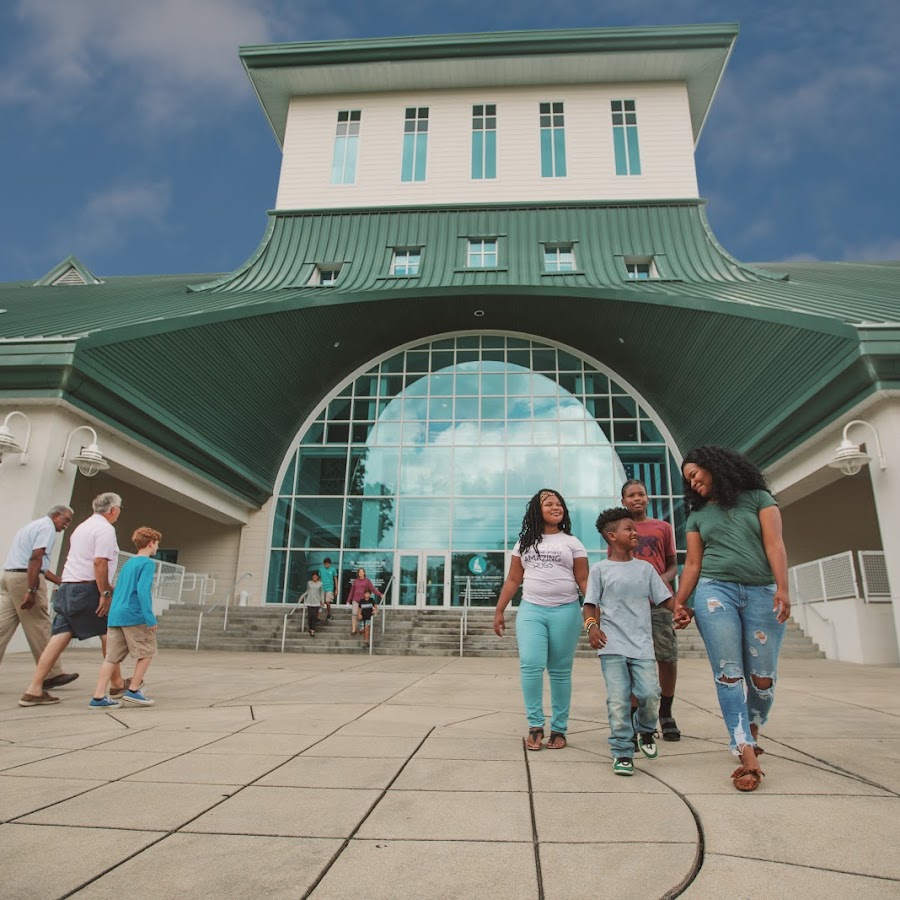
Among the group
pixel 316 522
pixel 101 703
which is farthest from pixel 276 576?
pixel 101 703

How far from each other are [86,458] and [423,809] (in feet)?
37.5

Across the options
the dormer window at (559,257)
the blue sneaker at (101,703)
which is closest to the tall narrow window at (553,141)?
the dormer window at (559,257)

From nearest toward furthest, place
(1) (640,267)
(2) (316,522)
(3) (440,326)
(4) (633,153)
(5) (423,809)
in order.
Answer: (5) (423,809), (2) (316,522), (1) (640,267), (3) (440,326), (4) (633,153)

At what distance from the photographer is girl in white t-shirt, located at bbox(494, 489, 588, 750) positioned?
3.84 m

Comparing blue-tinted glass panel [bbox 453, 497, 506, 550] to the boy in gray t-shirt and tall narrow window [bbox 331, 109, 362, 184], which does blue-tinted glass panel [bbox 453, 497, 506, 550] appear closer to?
tall narrow window [bbox 331, 109, 362, 184]

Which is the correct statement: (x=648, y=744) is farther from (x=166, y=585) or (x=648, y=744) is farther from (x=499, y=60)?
(x=499, y=60)

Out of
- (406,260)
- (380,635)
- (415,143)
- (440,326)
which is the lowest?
(380,635)

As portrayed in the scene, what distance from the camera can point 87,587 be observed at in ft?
18.7

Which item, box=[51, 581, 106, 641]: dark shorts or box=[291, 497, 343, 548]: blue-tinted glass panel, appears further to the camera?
box=[291, 497, 343, 548]: blue-tinted glass panel

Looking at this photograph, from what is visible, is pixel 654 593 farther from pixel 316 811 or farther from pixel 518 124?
pixel 518 124

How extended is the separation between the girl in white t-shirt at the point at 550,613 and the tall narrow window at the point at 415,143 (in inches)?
813

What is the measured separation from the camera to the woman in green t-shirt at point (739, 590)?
3236 mm

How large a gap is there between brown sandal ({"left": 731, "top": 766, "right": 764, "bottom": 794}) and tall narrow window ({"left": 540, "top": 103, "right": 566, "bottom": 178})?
21945 mm

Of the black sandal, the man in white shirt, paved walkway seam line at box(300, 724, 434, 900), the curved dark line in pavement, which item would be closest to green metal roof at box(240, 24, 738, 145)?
the man in white shirt
